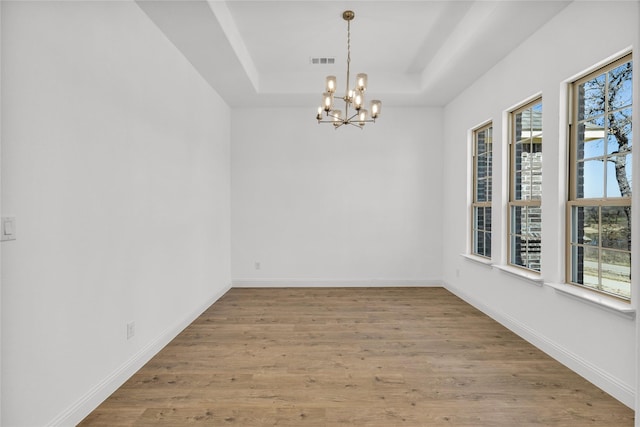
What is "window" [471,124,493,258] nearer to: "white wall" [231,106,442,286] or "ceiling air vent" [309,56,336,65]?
"white wall" [231,106,442,286]

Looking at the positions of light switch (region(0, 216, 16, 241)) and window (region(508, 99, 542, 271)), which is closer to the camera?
light switch (region(0, 216, 16, 241))

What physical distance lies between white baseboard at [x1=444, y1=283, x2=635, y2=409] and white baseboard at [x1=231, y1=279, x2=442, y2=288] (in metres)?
1.65

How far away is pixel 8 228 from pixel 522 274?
3833 mm

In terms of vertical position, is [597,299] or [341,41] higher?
[341,41]

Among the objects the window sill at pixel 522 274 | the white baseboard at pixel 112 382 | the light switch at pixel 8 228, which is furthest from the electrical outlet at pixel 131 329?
the window sill at pixel 522 274

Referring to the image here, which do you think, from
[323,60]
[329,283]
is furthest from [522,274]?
[323,60]

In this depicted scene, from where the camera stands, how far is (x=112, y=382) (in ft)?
7.69

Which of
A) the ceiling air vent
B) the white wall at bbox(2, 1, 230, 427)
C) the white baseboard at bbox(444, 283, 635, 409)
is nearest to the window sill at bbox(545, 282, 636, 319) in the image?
the white baseboard at bbox(444, 283, 635, 409)

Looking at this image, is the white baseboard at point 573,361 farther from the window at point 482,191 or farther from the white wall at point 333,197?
the white wall at point 333,197

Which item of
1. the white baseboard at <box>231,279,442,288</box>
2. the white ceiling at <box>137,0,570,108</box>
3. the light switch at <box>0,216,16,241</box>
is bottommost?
the white baseboard at <box>231,279,442,288</box>

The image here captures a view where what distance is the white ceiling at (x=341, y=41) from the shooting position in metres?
2.98

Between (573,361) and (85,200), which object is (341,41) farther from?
(573,361)

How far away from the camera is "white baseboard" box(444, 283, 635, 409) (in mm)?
2229

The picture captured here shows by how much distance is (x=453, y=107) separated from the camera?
16.9 feet
